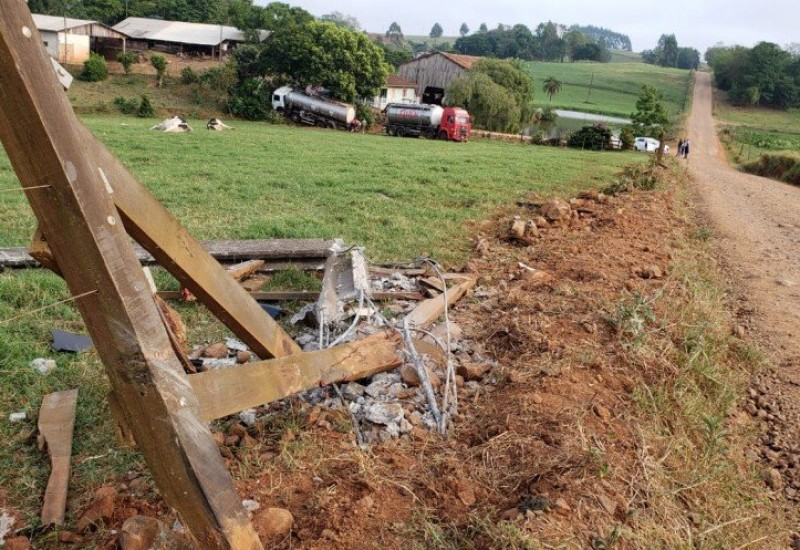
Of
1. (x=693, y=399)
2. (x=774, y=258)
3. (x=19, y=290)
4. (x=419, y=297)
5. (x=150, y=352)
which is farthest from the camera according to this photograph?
(x=774, y=258)

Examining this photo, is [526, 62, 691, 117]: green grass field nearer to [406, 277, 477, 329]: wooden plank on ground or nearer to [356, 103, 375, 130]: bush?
[356, 103, 375, 130]: bush

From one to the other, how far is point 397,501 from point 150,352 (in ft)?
4.93

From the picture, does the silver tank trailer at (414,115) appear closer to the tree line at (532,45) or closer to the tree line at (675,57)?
the tree line at (532,45)

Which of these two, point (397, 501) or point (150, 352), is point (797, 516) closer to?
point (397, 501)

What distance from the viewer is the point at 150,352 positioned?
1801 mm

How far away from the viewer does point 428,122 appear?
32375mm

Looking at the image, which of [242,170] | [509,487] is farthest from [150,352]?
[242,170]

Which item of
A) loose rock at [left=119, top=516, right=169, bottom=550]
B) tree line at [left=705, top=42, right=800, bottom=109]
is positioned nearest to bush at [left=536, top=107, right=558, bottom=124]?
tree line at [left=705, top=42, right=800, bottom=109]

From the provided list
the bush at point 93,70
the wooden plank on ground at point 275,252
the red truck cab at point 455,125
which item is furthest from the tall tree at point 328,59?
the wooden plank on ground at point 275,252

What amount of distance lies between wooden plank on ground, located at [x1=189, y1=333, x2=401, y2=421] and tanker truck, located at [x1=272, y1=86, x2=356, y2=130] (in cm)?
3084

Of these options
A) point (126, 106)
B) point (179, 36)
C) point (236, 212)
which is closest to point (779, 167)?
point (236, 212)

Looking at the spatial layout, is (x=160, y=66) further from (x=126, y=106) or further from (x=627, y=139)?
(x=627, y=139)

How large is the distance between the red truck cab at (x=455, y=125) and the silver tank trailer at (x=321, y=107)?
5.18 meters

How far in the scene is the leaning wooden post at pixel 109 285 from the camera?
4.96ft
